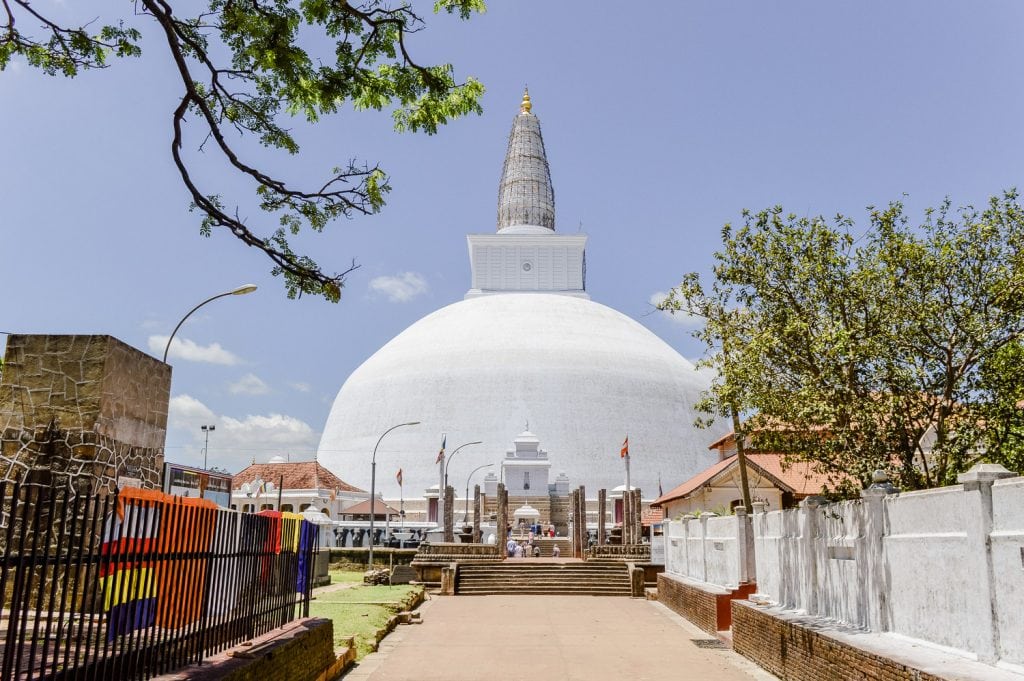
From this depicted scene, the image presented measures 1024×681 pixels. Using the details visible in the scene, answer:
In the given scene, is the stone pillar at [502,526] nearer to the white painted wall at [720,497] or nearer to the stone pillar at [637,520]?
the stone pillar at [637,520]

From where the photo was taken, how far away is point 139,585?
716 centimetres

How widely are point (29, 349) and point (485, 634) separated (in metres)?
9.66

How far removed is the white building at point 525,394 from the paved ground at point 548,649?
34.4 meters

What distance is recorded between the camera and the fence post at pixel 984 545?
723 cm

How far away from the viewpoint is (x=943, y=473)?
11.7 metres

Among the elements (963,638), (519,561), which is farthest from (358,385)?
(963,638)

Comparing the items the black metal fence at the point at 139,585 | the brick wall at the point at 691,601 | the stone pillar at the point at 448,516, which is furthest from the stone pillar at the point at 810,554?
the stone pillar at the point at 448,516

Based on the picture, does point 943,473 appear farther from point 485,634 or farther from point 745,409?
point 485,634

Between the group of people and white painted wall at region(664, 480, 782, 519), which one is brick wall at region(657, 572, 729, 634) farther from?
white painted wall at region(664, 480, 782, 519)

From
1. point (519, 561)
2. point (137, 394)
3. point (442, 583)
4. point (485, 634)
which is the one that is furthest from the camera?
point (519, 561)

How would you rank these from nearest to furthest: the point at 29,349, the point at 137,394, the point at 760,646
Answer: the point at 29,349, the point at 137,394, the point at 760,646

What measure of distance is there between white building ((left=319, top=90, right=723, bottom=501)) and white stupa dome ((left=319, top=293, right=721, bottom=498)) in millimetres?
79

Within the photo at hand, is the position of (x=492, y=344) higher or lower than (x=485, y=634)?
higher

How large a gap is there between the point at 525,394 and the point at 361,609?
41948 millimetres
